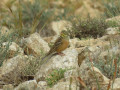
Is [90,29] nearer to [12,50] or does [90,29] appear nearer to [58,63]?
[12,50]

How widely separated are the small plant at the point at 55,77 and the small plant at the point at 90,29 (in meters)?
2.93

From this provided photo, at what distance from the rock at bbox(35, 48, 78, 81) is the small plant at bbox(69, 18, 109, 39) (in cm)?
219

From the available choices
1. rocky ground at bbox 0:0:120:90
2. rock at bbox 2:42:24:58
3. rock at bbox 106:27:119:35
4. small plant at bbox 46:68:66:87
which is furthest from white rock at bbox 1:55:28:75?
rock at bbox 106:27:119:35

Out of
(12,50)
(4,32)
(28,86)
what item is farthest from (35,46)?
(28,86)

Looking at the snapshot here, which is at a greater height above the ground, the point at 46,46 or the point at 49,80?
the point at 46,46

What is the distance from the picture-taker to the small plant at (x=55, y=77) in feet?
16.7

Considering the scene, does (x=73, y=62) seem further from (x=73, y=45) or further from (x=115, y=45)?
(x=73, y=45)

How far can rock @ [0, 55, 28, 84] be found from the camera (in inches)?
220

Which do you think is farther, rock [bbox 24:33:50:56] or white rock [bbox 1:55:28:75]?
rock [bbox 24:33:50:56]

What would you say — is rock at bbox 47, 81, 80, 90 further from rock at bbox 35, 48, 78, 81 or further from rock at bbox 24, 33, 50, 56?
rock at bbox 24, 33, 50, 56

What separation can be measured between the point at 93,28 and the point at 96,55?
247 centimetres

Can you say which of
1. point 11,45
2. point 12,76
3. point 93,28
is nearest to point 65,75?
point 12,76

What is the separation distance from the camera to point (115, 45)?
5547 mm

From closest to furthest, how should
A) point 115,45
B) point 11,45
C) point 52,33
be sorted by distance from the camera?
point 115,45 → point 11,45 → point 52,33
